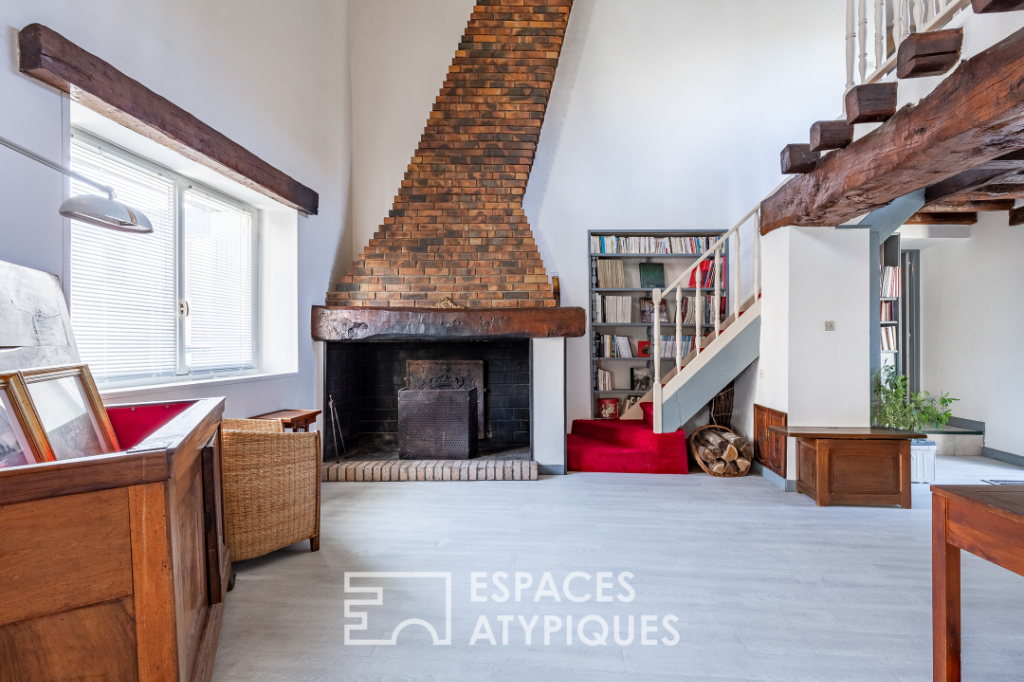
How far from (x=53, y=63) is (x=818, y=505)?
15.7 feet

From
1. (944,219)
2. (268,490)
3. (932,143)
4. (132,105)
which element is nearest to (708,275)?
(944,219)

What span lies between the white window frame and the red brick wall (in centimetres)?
69

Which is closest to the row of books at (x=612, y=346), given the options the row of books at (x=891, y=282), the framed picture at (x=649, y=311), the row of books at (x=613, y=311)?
the row of books at (x=613, y=311)

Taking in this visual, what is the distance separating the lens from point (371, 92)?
562 centimetres

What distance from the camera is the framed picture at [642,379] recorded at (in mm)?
5785

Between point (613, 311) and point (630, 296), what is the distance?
0.32m

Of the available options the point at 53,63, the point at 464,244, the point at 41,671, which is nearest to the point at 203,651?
the point at 41,671

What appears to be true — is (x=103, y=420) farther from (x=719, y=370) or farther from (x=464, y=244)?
(x=719, y=370)

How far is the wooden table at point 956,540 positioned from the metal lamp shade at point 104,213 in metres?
2.95

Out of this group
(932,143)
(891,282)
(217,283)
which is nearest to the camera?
(932,143)

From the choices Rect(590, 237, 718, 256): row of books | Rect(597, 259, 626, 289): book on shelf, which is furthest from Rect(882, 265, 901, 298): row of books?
Rect(597, 259, 626, 289): book on shelf

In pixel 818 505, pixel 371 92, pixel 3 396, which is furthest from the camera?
pixel 371 92

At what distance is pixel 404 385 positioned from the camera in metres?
5.55
